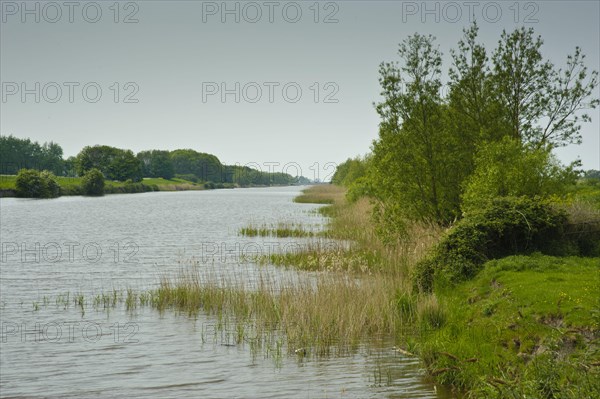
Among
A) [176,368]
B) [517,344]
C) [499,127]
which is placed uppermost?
[499,127]

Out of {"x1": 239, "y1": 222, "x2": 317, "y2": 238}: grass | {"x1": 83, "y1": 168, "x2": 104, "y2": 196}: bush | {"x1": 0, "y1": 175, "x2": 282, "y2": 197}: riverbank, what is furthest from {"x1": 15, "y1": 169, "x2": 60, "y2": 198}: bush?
{"x1": 239, "y1": 222, "x2": 317, "y2": 238}: grass

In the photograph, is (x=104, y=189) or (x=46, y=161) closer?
(x=104, y=189)

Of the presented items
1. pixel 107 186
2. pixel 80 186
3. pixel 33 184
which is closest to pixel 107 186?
pixel 107 186

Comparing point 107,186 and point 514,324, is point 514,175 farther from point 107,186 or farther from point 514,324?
point 107,186

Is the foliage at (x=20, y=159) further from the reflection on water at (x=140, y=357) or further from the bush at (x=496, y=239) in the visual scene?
the bush at (x=496, y=239)

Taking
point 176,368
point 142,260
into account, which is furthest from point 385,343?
point 142,260

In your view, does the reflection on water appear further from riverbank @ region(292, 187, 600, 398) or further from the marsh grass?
the marsh grass

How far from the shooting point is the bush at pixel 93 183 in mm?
124812

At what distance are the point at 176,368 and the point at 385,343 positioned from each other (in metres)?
4.41

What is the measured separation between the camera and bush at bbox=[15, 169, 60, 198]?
10275 cm

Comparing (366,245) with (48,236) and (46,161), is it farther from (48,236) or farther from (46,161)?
(46,161)

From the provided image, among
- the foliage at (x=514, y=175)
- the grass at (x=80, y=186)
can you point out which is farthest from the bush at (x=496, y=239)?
the grass at (x=80, y=186)

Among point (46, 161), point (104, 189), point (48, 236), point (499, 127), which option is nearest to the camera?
point (499, 127)

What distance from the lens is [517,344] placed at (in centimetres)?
980
